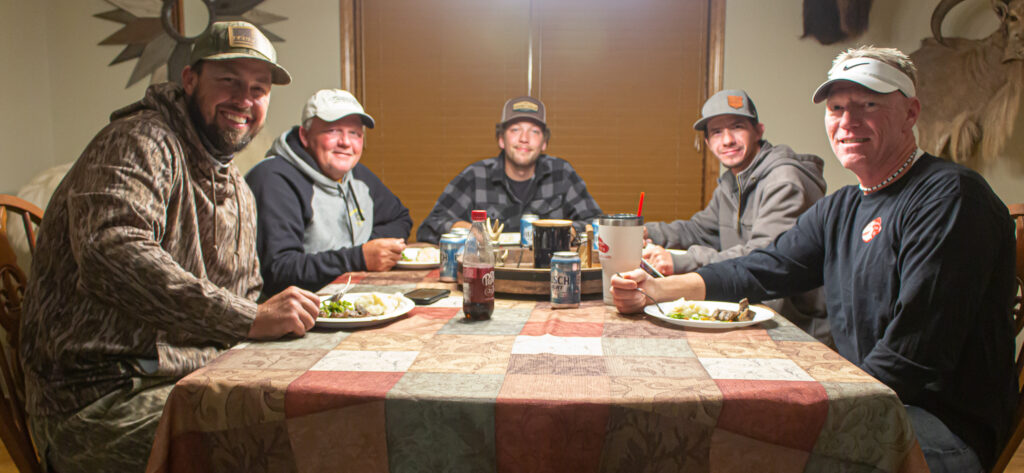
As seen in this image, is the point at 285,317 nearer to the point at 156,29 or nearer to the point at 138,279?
the point at 138,279

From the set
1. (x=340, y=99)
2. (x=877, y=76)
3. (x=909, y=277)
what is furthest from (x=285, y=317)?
(x=340, y=99)

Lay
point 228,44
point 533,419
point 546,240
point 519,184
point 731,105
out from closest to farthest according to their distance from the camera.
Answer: point 533,419
point 228,44
point 546,240
point 731,105
point 519,184

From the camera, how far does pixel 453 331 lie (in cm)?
130

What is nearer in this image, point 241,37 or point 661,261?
point 241,37

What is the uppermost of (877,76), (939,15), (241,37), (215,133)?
(939,15)

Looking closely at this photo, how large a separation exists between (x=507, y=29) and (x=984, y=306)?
341cm

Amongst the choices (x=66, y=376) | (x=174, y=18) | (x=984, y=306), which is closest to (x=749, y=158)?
(x=984, y=306)

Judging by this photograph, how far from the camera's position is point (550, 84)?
4250 millimetres

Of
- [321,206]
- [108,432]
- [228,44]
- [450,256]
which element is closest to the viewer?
[108,432]

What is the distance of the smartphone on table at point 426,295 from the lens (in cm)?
157

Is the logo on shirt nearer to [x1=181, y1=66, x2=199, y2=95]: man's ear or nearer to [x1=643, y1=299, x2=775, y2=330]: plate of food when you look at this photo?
[x1=643, y1=299, x2=775, y2=330]: plate of food

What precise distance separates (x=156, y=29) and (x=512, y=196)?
2540 millimetres

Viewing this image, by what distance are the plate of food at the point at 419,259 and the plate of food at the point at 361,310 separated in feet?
2.12

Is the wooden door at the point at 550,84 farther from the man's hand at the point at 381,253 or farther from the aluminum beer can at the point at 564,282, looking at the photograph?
the aluminum beer can at the point at 564,282
